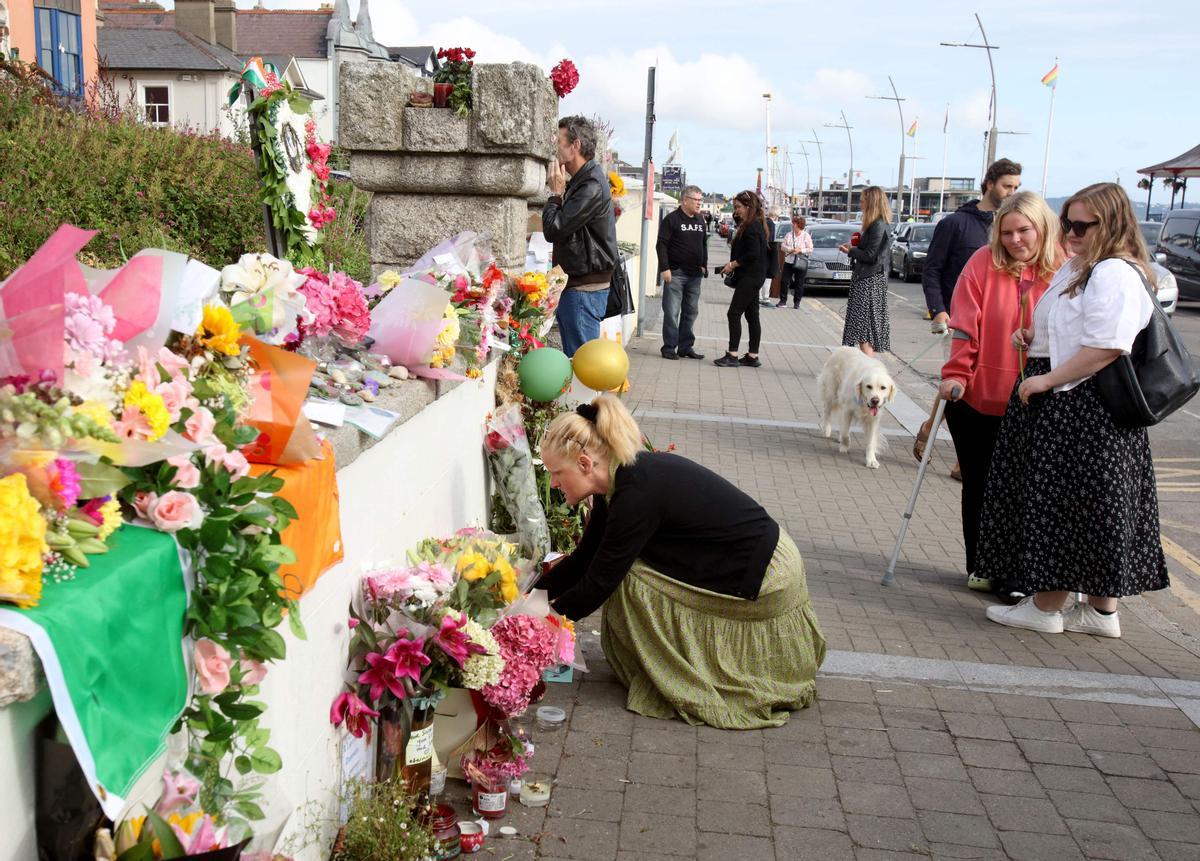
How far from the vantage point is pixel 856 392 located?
29.8 ft

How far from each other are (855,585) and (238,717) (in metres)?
4.32

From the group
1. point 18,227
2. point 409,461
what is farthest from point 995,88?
point 409,461

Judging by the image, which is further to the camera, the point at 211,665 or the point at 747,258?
the point at 747,258

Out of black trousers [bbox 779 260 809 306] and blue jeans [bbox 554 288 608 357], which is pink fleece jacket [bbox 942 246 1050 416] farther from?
black trousers [bbox 779 260 809 306]

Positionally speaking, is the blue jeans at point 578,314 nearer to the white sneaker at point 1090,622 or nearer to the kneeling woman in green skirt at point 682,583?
the kneeling woman in green skirt at point 682,583

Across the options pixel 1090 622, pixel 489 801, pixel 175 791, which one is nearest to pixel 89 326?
pixel 175 791

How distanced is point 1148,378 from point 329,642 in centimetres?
355

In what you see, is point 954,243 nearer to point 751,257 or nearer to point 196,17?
point 751,257

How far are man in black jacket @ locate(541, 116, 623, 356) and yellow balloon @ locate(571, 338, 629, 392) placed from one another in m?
0.91

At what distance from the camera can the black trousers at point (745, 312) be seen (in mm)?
13555

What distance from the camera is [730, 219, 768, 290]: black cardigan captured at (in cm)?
1345

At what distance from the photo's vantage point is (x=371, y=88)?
6023 mm

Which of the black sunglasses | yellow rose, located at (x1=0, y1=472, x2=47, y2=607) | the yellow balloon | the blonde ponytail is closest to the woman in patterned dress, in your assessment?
the yellow balloon

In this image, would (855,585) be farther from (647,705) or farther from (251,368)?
(251,368)
